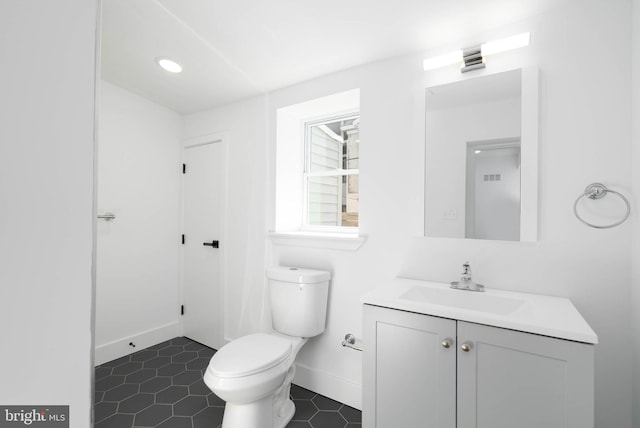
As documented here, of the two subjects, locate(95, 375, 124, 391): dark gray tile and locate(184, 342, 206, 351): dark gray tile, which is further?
locate(184, 342, 206, 351): dark gray tile

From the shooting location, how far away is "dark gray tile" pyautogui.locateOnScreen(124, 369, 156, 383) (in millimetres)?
2084

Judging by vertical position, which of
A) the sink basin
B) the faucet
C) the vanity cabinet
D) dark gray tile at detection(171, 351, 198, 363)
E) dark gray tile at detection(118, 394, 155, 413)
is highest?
the faucet

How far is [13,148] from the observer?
49cm

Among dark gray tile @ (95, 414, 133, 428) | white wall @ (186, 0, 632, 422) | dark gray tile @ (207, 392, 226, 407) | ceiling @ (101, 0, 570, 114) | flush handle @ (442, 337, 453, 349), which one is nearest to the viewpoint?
flush handle @ (442, 337, 453, 349)

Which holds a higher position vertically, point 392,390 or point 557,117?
point 557,117

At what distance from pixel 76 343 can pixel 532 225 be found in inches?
69.0

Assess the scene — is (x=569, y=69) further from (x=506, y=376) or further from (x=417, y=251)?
(x=506, y=376)

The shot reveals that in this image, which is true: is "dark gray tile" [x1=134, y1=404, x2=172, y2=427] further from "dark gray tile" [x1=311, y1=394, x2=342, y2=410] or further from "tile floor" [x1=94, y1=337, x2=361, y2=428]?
"dark gray tile" [x1=311, y1=394, x2=342, y2=410]

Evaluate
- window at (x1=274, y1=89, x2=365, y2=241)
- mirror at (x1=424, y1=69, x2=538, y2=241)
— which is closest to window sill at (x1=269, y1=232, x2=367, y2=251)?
window at (x1=274, y1=89, x2=365, y2=241)

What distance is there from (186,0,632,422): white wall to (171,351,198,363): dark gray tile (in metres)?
1.05

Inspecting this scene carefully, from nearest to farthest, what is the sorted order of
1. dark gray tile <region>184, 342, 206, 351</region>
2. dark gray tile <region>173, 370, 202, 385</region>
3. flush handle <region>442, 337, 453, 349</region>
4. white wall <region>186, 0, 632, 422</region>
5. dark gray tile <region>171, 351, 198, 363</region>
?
flush handle <region>442, 337, 453, 349</region> → white wall <region>186, 0, 632, 422</region> → dark gray tile <region>173, 370, 202, 385</region> → dark gray tile <region>171, 351, 198, 363</region> → dark gray tile <region>184, 342, 206, 351</region>

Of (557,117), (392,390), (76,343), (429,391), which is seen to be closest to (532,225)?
(557,117)

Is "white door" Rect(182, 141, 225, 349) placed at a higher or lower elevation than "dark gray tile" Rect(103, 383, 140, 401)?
higher

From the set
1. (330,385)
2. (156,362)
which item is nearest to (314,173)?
(330,385)
